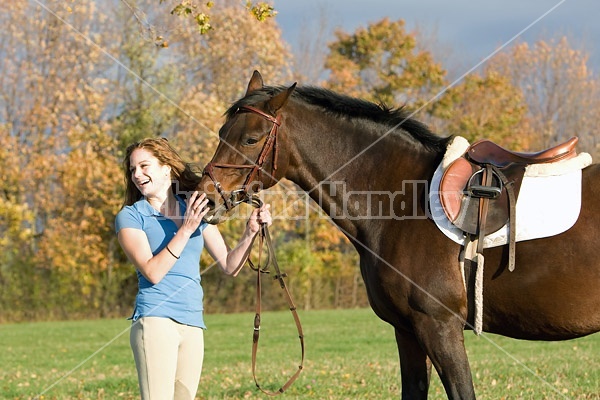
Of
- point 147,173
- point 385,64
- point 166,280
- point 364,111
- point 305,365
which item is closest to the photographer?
point 166,280

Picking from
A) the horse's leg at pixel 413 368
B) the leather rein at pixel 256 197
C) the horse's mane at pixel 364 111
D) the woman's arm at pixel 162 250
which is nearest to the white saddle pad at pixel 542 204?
the horse's mane at pixel 364 111

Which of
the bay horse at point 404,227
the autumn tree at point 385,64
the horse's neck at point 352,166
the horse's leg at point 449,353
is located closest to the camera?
the horse's leg at point 449,353

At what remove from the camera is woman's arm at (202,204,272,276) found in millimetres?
4500

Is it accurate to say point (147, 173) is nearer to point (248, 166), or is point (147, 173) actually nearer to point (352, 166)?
point (248, 166)

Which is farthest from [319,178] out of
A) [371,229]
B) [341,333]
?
[341,333]

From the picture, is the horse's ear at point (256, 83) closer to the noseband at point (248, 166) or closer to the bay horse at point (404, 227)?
the bay horse at point (404, 227)

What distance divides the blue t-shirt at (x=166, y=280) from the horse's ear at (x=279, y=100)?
96 centimetres

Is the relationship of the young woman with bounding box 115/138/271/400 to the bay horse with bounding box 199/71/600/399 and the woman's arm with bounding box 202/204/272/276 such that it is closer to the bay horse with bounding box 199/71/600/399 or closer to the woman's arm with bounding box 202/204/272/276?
the woman's arm with bounding box 202/204/272/276

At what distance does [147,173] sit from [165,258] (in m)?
0.58

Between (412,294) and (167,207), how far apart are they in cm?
159

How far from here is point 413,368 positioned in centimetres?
478

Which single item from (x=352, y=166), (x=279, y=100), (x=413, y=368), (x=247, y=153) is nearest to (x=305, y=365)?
(x=413, y=368)

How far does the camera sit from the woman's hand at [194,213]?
13.4 feet

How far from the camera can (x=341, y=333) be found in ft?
56.2
